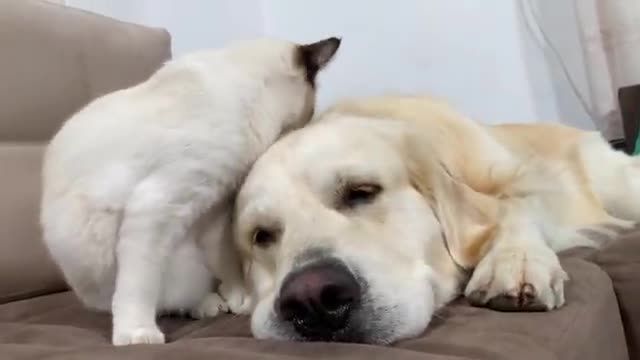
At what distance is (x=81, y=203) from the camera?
3.82 ft

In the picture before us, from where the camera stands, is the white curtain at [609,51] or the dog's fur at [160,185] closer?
the dog's fur at [160,185]

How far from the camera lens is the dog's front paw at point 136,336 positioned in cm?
104

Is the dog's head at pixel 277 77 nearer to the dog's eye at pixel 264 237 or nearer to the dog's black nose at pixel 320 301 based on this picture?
the dog's eye at pixel 264 237

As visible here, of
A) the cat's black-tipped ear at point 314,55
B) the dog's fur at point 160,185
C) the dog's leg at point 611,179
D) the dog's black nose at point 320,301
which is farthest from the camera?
the dog's leg at point 611,179

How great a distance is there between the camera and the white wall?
2.57 m

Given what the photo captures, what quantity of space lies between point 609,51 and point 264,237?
4.78 ft

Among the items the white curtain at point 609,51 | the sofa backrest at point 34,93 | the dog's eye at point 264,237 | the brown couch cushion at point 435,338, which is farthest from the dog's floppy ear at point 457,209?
the white curtain at point 609,51

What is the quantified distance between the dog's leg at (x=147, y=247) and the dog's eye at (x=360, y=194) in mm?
205

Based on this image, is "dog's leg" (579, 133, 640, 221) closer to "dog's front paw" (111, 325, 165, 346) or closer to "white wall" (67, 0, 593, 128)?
"white wall" (67, 0, 593, 128)

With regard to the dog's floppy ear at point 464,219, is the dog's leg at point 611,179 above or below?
below

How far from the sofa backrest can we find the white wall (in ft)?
1.88

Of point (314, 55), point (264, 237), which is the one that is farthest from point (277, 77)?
point (264, 237)

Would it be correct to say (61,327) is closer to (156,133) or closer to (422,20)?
(156,133)

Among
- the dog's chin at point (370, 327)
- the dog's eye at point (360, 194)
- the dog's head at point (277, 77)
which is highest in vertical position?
the dog's head at point (277, 77)
